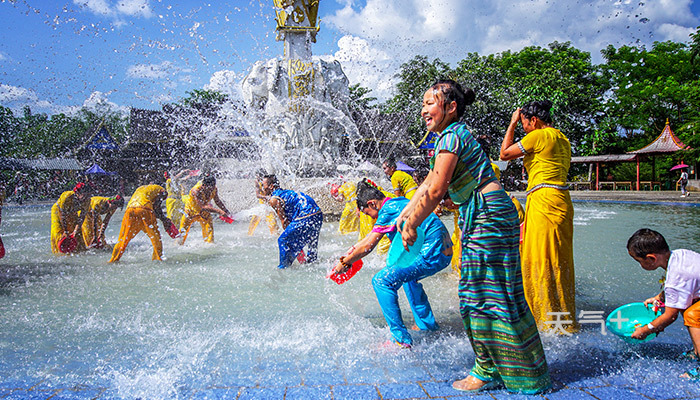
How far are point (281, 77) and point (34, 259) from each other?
7935mm

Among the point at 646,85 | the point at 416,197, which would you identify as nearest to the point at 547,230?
the point at 416,197

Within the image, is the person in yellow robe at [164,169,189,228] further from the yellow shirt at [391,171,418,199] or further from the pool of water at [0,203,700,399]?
the yellow shirt at [391,171,418,199]

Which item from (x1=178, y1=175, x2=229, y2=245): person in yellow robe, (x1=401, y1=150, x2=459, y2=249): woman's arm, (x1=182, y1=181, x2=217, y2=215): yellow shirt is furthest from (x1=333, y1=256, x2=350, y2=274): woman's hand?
(x1=182, y1=181, x2=217, y2=215): yellow shirt

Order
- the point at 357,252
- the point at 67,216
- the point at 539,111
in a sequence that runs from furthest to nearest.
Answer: the point at 67,216 < the point at 539,111 < the point at 357,252

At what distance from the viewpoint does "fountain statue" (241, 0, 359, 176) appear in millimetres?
12523

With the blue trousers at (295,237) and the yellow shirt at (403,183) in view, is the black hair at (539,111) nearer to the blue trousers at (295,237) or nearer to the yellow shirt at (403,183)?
→ the yellow shirt at (403,183)

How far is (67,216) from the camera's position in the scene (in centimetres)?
717

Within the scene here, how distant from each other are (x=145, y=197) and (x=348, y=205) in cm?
362

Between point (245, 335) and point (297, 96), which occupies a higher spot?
point (297, 96)

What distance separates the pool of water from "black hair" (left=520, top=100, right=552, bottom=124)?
1.68 m

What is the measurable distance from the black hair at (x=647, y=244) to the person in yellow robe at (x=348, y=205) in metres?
5.44

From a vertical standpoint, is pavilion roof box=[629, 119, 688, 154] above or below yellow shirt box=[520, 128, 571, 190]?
above

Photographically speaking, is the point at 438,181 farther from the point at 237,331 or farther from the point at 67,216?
the point at 67,216

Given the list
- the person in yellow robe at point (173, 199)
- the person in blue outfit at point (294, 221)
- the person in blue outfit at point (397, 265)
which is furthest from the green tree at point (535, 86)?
the person in blue outfit at point (397, 265)
